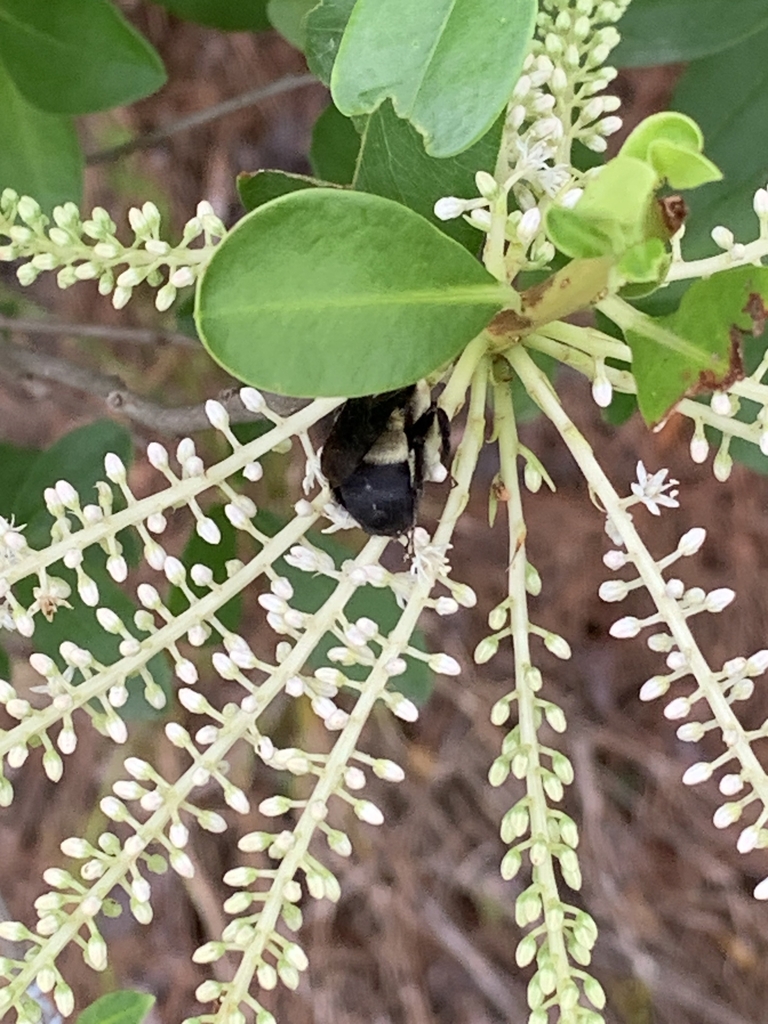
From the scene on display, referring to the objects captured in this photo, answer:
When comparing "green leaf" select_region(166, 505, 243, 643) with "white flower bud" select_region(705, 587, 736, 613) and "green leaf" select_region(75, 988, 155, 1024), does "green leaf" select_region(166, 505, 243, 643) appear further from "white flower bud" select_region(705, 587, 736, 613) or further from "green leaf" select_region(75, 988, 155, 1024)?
"white flower bud" select_region(705, 587, 736, 613)

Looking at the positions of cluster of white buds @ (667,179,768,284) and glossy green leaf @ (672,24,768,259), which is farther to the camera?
glossy green leaf @ (672,24,768,259)

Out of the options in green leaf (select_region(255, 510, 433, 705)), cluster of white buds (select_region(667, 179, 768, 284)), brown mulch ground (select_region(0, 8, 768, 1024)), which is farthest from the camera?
brown mulch ground (select_region(0, 8, 768, 1024))

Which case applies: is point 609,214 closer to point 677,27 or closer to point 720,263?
point 720,263

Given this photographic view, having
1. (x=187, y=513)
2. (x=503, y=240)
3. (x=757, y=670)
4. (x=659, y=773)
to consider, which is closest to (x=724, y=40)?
(x=503, y=240)

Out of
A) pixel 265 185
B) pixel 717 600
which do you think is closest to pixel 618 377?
pixel 717 600

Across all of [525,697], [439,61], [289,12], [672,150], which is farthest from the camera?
[289,12]

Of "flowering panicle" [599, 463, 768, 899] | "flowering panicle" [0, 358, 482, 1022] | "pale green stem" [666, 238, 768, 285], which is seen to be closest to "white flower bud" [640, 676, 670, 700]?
"flowering panicle" [599, 463, 768, 899]
